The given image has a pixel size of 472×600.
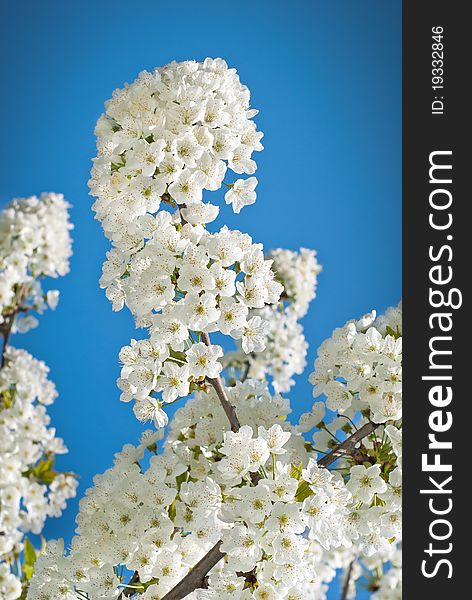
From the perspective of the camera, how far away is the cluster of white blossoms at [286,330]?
3.39 meters

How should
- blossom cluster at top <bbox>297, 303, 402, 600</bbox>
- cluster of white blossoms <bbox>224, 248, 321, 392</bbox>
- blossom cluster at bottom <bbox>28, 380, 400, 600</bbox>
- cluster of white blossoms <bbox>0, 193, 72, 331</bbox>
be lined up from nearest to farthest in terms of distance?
1. blossom cluster at bottom <bbox>28, 380, 400, 600</bbox>
2. blossom cluster at top <bbox>297, 303, 402, 600</bbox>
3. cluster of white blossoms <bbox>0, 193, 72, 331</bbox>
4. cluster of white blossoms <bbox>224, 248, 321, 392</bbox>

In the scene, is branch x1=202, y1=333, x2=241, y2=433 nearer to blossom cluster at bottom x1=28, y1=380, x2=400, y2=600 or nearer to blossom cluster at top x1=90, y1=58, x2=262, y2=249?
blossom cluster at bottom x1=28, y1=380, x2=400, y2=600

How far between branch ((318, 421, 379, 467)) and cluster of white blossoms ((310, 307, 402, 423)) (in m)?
0.03

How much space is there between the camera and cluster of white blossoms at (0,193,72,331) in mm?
3123

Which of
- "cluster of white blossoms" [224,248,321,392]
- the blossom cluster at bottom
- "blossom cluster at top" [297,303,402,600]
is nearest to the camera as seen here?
the blossom cluster at bottom

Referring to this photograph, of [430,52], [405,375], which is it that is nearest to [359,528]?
[405,375]

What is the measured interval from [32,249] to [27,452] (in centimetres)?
83

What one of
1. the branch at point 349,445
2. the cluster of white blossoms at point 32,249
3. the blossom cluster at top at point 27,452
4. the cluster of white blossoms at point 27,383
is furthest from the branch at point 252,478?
the cluster of white blossoms at point 32,249

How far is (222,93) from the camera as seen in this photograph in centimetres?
132

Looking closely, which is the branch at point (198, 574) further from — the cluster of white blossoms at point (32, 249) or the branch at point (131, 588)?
the cluster of white blossoms at point (32, 249)

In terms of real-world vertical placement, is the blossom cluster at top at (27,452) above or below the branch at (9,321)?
below

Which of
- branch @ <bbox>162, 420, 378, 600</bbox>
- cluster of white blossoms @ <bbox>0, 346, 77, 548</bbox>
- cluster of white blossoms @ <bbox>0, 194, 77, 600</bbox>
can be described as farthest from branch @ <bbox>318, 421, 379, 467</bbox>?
cluster of white blossoms @ <bbox>0, 346, 77, 548</bbox>

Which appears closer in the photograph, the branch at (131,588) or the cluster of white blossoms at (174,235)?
the cluster of white blossoms at (174,235)

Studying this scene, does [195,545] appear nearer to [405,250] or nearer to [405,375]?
[405,375]
